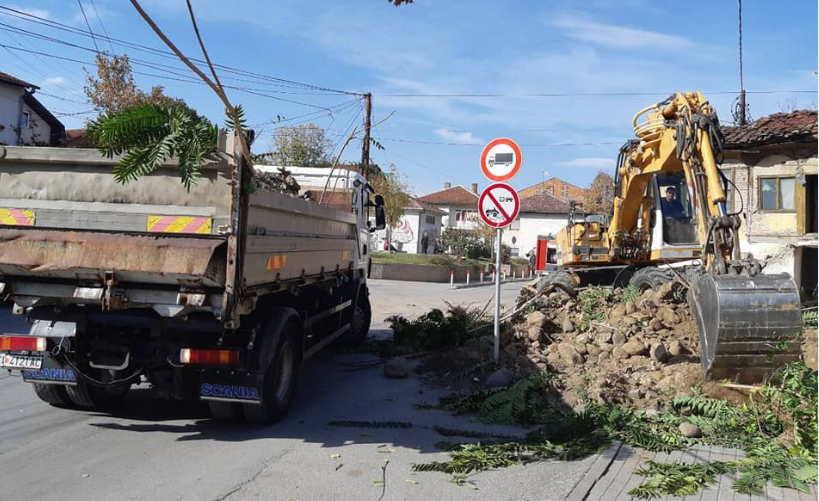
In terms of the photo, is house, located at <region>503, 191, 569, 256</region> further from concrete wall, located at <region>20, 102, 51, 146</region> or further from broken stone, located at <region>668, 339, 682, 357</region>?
broken stone, located at <region>668, 339, 682, 357</region>

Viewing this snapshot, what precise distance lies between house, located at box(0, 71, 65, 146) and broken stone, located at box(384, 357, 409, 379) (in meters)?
25.0

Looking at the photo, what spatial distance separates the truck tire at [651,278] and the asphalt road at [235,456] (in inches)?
198

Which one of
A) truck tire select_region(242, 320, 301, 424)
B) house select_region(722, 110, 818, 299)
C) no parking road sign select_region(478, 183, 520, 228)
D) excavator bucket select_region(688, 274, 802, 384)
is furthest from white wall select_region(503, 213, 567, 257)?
excavator bucket select_region(688, 274, 802, 384)

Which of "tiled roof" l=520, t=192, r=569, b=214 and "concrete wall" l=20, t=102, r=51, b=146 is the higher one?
"concrete wall" l=20, t=102, r=51, b=146

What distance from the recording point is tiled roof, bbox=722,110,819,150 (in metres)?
18.6

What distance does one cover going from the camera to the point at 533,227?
61281 mm

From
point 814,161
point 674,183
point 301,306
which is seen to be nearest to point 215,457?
point 301,306

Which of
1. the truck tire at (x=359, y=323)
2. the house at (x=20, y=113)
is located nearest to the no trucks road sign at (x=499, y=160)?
the truck tire at (x=359, y=323)

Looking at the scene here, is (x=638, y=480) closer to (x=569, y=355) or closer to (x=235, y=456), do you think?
(x=235, y=456)

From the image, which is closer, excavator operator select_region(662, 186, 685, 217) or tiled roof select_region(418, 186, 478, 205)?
excavator operator select_region(662, 186, 685, 217)

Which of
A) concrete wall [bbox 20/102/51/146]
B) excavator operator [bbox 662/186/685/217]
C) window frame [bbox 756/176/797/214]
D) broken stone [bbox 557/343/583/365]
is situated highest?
concrete wall [bbox 20/102/51/146]

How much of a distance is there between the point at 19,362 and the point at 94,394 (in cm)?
83

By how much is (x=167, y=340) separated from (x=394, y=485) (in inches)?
95.3

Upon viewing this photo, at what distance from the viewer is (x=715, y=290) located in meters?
5.86
